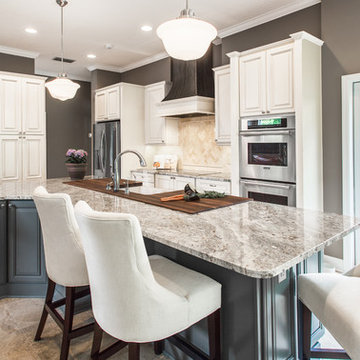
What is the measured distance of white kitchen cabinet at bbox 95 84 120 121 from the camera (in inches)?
224

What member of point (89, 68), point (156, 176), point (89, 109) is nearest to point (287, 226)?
point (156, 176)

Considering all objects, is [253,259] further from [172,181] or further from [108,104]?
[108,104]

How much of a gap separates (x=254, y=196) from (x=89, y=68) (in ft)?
14.8

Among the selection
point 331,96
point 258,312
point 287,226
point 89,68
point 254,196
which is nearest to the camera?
point 258,312

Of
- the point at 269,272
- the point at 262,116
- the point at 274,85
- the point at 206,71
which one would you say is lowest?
the point at 269,272

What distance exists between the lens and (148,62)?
5984 mm

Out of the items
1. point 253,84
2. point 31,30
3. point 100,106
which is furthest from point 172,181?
point 31,30

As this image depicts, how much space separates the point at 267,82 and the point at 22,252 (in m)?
3.00

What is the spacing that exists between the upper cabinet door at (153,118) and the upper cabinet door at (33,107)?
173 centimetres

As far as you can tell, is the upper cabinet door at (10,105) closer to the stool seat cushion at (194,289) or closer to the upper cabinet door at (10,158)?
the upper cabinet door at (10,158)

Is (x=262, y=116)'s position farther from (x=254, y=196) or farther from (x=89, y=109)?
(x=89, y=109)

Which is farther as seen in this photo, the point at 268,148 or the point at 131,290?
the point at 268,148

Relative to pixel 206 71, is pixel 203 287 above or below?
below

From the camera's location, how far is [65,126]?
7355 mm
